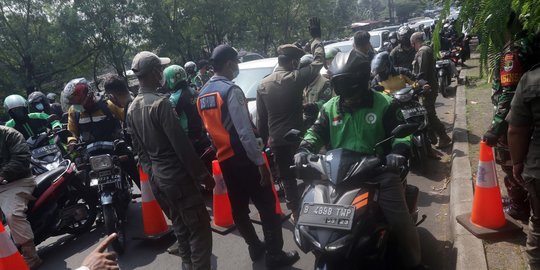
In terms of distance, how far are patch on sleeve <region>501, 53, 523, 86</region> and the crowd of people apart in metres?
0.01

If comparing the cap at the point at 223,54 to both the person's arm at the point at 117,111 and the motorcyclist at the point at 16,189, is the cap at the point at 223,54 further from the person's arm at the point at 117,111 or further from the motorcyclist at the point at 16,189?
the motorcyclist at the point at 16,189

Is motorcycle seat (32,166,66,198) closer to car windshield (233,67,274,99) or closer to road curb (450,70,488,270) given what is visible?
car windshield (233,67,274,99)

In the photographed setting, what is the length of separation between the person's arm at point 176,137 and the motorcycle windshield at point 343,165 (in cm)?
116

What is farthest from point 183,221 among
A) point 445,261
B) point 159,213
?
point 445,261

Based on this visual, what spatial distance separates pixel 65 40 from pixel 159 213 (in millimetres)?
18413

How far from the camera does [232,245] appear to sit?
15.2 feet

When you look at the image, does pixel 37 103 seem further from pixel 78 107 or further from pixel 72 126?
pixel 78 107

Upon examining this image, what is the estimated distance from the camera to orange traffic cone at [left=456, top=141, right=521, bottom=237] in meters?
3.52

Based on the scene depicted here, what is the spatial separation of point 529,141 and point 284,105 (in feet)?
7.79

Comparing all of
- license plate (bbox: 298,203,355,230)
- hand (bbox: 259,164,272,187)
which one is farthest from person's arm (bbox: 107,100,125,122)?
license plate (bbox: 298,203,355,230)

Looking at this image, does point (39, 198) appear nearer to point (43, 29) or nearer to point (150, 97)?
point (150, 97)

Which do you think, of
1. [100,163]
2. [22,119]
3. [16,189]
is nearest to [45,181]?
[16,189]

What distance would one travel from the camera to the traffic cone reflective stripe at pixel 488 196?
3527 millimetres

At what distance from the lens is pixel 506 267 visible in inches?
121
